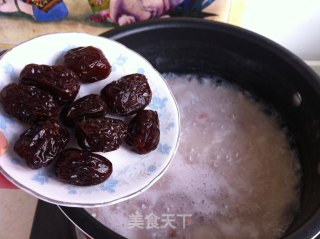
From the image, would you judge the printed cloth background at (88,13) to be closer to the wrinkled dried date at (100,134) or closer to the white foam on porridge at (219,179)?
the white foam on porridge at (219,179)

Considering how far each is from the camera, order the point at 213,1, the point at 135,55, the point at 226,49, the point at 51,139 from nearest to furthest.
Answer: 1. the point at 51,139
2. the point at 135,55
3. the point at 226,49
4. the point at 213,1

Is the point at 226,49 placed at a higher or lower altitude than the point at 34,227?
higher

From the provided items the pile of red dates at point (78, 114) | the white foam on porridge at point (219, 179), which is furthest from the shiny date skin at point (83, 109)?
the white foam on porridge at point (219, 179)

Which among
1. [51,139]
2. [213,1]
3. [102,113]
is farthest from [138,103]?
[213,1]

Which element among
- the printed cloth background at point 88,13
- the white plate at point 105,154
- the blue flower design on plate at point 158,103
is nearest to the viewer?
the white plate at point 105,154

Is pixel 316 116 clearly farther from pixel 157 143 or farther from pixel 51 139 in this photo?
pixel 51 139

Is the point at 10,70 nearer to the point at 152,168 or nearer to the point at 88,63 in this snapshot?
the point at 88,63

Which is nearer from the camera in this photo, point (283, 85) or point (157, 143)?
point (157, 143)
